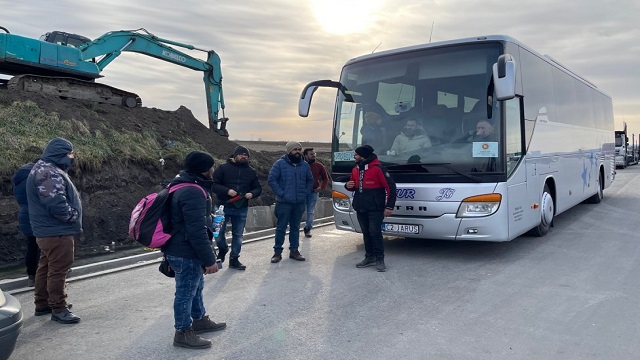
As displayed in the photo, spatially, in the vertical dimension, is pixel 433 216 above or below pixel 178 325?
above

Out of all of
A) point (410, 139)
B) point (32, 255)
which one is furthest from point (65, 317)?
point (410, 139)

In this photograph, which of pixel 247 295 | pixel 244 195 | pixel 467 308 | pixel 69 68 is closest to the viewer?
pixel 467 308

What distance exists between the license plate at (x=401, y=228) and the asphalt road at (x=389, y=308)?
1.51ft

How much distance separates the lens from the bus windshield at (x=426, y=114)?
23.8 ft

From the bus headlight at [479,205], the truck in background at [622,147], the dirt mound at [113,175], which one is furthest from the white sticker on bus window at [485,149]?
the truck in background at [622,147]

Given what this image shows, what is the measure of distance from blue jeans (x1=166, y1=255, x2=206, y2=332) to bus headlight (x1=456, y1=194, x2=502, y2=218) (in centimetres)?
419

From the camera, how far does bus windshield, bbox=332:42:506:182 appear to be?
726 centimetres

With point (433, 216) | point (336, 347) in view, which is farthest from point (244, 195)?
point (336, 347)

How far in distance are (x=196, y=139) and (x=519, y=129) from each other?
50.4ft

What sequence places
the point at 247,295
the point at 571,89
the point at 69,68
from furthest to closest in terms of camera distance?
the point at 69,68 < the point at 571,89 < the point at 247,295

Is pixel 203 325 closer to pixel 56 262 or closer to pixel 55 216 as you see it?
pixel 56 262

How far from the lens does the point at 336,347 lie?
436 cm

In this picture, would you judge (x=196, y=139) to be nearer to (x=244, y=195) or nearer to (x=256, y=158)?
(x=256, y=158)

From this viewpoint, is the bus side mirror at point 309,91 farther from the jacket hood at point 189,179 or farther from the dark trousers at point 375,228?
the jacket hood at point 189,179
